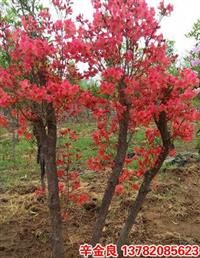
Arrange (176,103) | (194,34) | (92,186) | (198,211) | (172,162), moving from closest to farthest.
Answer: (176,103) → (198,211) → (92,186) → (172,162) → (194,34)

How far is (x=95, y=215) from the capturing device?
21.1ft

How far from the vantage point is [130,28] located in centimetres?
370

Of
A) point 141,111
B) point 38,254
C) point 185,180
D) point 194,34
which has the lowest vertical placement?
point 38,254

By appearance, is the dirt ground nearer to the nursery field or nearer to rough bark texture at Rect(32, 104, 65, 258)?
the nursery field

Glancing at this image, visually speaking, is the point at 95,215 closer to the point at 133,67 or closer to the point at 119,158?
the point at 119,158

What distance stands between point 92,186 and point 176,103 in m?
4.51

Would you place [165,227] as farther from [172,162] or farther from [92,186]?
[172,162]

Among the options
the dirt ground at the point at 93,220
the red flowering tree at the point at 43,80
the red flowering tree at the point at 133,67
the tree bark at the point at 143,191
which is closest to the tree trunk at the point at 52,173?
the red flowering tree at the point at 43,80

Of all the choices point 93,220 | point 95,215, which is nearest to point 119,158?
point 93,220

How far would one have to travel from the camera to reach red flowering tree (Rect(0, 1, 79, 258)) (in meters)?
3.38

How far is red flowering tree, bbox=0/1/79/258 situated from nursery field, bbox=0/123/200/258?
1.28 metres

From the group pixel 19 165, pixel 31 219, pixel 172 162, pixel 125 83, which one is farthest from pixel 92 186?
pixel 125 83

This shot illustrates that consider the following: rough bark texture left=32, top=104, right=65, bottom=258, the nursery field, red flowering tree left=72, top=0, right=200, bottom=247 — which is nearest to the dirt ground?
the nursery field

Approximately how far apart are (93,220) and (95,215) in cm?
19
